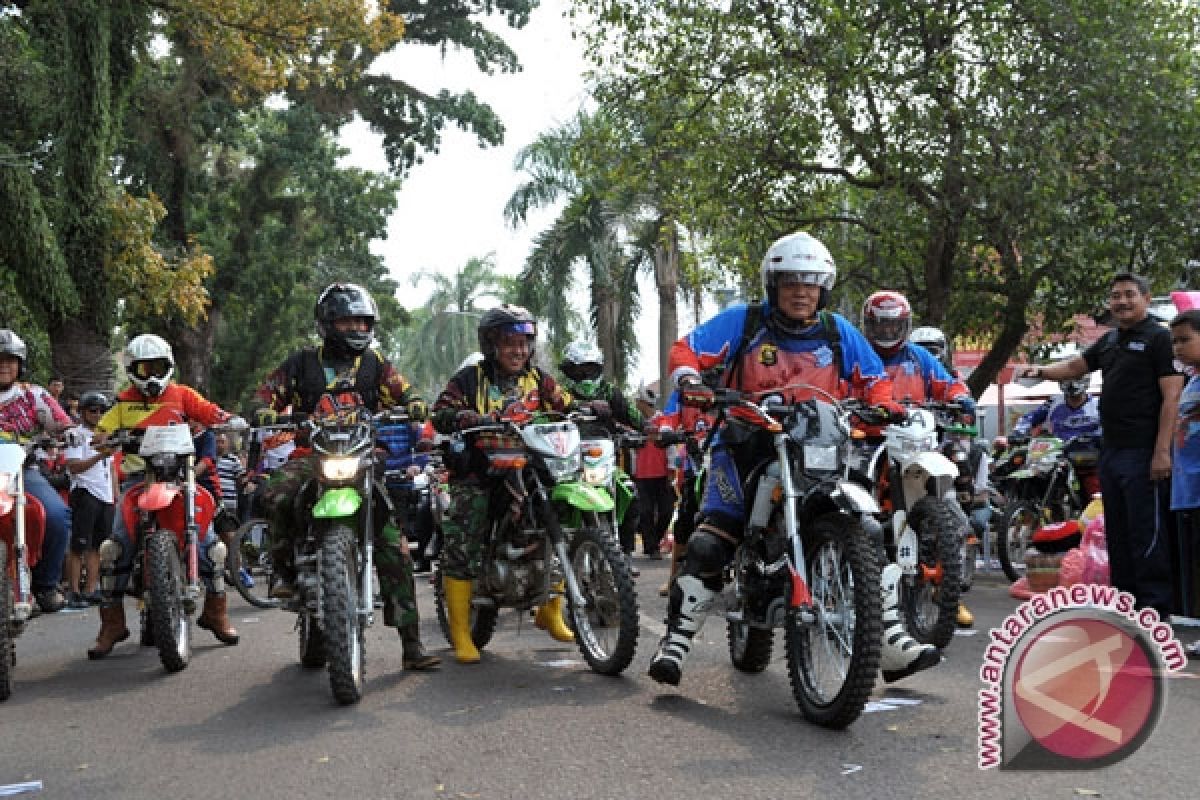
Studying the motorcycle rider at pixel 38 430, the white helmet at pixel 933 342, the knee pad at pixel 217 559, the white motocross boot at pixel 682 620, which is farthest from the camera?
the white helmet at pixel 933 342

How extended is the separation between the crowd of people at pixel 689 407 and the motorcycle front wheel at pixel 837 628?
18 centimetres

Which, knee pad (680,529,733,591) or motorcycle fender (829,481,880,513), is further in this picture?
knee pad (680,529,733,591)

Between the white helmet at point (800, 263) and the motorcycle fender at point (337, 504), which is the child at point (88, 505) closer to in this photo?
the motorcycle fender at point (337, 504)

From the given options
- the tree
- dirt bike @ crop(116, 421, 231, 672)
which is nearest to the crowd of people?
dirt bike @ crop(116, 421, 231, 672)

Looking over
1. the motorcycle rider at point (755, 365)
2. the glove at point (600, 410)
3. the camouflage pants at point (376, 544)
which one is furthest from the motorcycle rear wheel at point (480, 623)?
the motorcycle rider at point (755, 365)

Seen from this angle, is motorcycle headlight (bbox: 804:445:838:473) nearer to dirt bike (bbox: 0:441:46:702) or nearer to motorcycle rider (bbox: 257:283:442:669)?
motorcycle rider (bbox: 257:283:442:669)

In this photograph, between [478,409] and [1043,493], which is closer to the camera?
[478,409]

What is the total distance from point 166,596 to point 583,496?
244 cm

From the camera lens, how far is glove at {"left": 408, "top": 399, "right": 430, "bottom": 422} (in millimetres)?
7488

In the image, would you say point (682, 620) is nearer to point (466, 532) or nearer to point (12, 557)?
point (466, 532)

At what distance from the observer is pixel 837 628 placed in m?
5.72

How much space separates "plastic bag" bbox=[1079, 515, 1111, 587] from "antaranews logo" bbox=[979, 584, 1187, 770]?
8.87ft

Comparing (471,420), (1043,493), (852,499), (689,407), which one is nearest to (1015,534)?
(1043,493)

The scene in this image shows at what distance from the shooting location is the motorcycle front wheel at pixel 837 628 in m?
5.41
